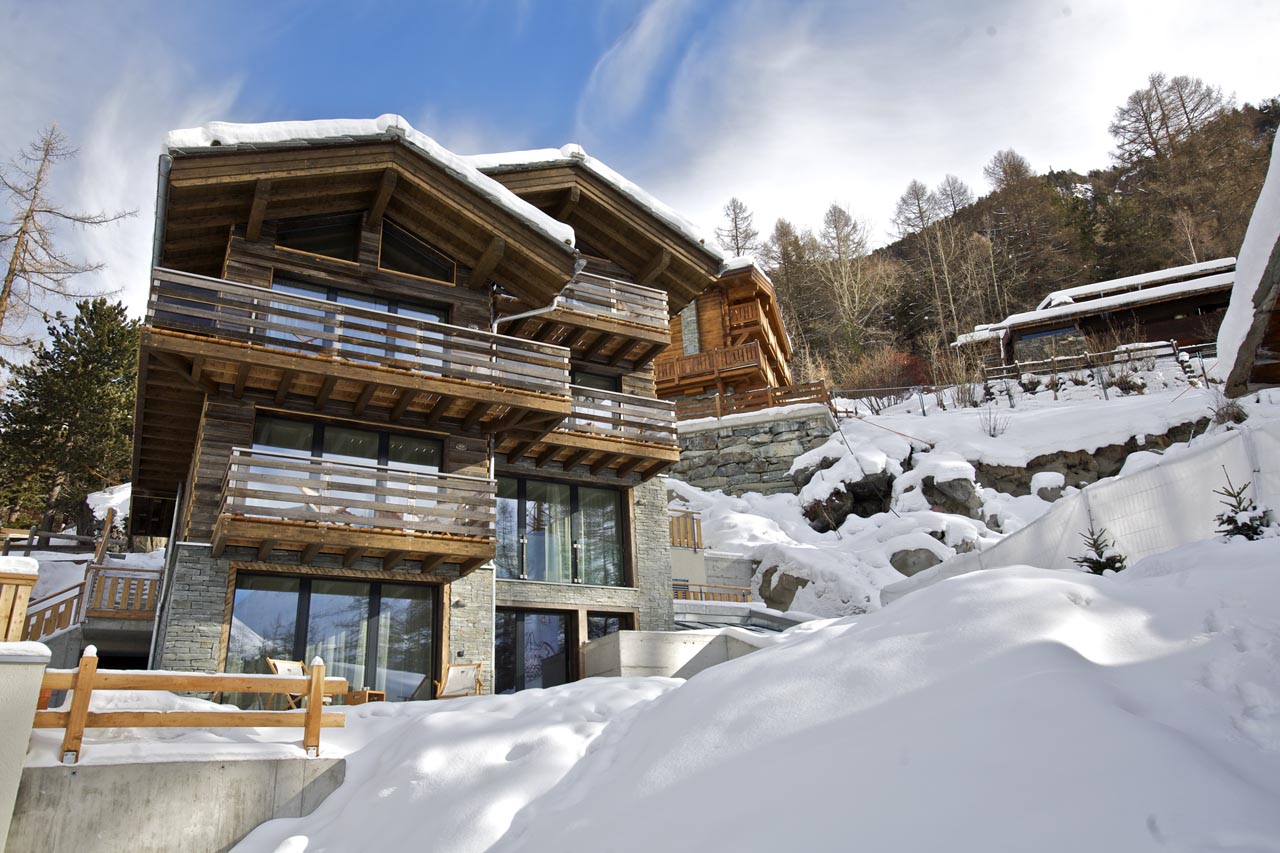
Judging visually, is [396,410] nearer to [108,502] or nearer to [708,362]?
[708,362]

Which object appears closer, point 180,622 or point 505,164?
point 180,622

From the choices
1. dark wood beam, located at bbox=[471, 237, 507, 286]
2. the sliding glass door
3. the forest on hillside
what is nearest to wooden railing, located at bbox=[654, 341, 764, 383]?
Result: the forest on hillside

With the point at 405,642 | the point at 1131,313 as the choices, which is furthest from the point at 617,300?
the point at 1131,313

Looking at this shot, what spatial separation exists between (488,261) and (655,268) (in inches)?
182

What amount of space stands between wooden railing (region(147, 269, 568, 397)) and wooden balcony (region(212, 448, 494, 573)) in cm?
185

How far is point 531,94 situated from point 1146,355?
92.5 feet

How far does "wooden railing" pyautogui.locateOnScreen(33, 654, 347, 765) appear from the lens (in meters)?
7.46

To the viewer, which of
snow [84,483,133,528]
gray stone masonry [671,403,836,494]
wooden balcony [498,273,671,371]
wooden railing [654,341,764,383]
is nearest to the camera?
wooden balcony [498,273,671,371]

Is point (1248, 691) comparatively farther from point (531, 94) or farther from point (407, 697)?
point (531, 94)

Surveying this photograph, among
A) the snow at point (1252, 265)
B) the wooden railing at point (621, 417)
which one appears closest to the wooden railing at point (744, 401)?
the wooden railing at point (621, 417)

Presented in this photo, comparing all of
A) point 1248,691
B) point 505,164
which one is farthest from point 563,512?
point 1248,691

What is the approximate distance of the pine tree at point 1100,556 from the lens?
967 cm

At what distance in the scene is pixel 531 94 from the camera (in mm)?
15625

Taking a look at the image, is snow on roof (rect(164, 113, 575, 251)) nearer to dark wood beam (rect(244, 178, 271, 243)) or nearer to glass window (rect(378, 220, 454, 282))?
dark wood beam (rect(244, 178, 271, 243))
